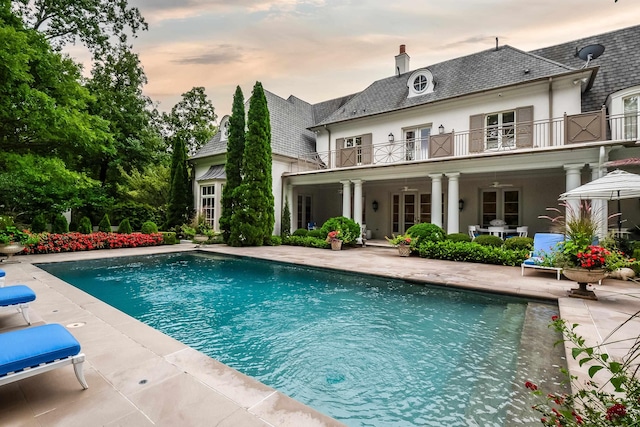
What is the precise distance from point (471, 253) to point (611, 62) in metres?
10.0

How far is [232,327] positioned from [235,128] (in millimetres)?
12319

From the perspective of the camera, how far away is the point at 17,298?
3760mm

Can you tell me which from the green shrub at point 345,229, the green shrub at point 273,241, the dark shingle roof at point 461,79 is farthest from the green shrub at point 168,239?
the dark shingle roof at point 461,79

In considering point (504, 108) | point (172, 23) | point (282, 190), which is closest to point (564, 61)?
point (504, 108)

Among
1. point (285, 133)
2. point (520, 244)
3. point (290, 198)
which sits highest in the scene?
point (285, 133)

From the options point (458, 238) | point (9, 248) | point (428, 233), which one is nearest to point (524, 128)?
point (458, 238)

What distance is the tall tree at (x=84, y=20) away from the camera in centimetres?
1636

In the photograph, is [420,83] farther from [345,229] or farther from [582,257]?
[582,257]

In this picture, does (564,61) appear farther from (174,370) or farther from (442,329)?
(174,370)

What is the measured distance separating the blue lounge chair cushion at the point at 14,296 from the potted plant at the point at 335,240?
996cm

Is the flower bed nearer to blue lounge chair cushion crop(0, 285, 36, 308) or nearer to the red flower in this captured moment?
blue lounge chair cushion crop(0, 285, 36, 308)

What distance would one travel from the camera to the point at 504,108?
1201 cm

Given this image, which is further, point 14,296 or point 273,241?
point 273,241

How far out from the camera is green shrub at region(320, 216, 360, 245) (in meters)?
13.3
